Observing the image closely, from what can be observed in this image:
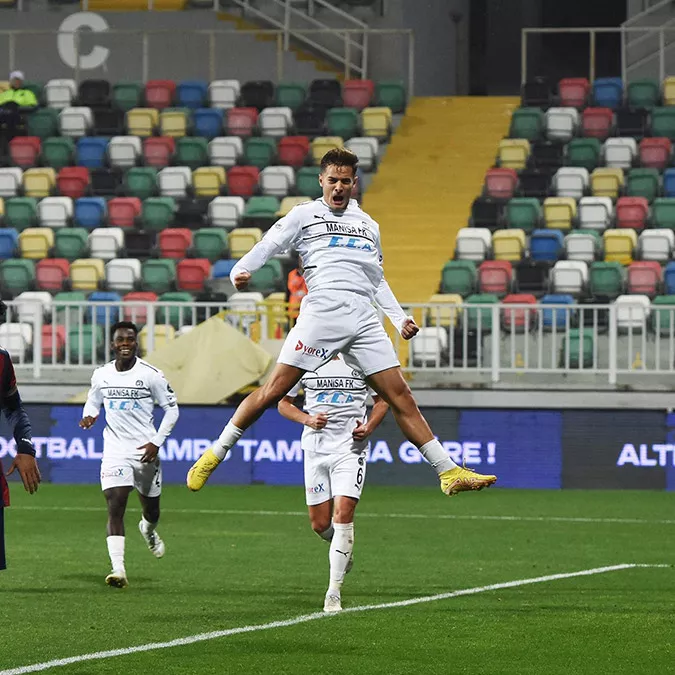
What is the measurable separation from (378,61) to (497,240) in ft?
24.1

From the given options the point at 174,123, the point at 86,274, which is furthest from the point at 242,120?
the point at 86,274

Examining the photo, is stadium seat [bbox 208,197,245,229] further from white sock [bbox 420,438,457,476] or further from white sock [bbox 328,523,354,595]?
white sock [bbox 420,438,457,476]

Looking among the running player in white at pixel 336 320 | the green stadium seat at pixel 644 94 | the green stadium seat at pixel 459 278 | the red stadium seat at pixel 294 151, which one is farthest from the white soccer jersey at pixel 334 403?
the green stadium seat at pixel 644 94

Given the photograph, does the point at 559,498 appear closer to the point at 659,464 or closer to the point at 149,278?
the point at 659,464

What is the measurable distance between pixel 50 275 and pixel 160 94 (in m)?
5.78

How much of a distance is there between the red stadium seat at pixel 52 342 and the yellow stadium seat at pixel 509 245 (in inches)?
258

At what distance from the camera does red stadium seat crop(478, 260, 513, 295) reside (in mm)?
23547

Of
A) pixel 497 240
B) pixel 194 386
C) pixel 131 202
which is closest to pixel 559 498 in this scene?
pixel 194 386

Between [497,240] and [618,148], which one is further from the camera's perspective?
[618,148]

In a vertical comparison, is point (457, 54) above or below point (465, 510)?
above

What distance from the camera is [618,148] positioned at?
2600 centimetres

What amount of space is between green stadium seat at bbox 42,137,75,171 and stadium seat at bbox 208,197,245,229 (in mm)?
3205

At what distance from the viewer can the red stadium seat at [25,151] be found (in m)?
28.1

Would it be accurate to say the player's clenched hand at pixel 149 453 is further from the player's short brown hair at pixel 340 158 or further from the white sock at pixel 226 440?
the player's short brown hair at pixel 340 158
